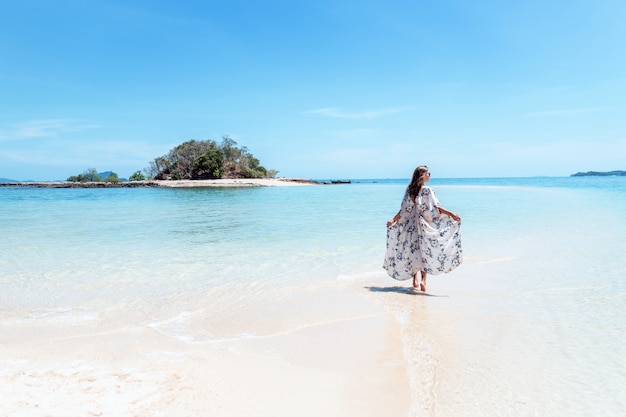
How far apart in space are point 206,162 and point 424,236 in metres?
61.0

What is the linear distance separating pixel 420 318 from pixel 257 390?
2221mm

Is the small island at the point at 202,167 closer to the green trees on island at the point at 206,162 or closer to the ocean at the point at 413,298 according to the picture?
the green trees on island at the point at 206,162

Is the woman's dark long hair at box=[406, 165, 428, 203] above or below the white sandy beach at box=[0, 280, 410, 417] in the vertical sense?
above

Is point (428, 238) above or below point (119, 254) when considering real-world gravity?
above

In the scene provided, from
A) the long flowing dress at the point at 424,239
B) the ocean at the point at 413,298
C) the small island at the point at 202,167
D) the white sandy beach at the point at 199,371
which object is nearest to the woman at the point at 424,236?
the long flowing dress at the point at 424,239

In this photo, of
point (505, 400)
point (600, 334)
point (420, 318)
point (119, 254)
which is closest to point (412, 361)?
point (505, 400)

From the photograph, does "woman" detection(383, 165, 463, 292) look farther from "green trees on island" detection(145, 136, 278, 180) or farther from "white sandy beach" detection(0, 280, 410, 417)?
"green trees on island" detection(145, 136, 278, 180)

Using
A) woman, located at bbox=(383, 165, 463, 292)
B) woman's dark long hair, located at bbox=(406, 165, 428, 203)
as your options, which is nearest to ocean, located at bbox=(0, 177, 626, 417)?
woman, located at bbox=(383, 165, 463, 292)

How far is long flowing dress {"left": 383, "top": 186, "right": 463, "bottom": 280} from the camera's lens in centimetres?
571

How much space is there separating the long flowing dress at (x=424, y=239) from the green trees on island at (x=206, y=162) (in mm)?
60541

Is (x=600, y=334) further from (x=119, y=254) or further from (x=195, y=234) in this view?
(x=195, y=234)

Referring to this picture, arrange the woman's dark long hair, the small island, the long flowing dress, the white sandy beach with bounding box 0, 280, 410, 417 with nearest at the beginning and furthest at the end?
the white sandy beach with bounding box 0, 280, 410, 417 < the woman's dark long hair < the long flowing dress < the small island

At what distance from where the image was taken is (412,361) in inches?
132

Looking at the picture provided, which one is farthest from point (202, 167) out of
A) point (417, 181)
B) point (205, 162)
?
point (417, 181)
